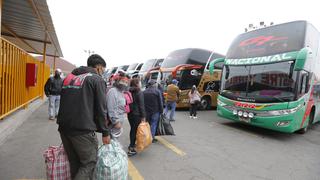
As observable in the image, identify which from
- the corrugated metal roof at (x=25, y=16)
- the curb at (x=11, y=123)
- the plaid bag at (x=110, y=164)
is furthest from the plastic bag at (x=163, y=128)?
the corrugated metal roof at (x=25, y=16)

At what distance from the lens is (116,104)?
3.38 meters

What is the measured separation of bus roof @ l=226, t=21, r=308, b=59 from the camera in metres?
6.07

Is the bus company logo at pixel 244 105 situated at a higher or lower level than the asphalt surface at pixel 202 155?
higher

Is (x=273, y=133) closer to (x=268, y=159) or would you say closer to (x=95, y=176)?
(x=268, y=159)

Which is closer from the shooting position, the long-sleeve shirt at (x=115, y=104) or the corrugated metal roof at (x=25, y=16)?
the long-sleeve shirt at (x=115, y=104)

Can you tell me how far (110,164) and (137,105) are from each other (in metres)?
1.84

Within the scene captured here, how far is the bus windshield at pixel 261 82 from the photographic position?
19.4 ft

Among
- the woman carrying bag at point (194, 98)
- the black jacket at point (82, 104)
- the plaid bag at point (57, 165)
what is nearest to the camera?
the black jacket at point (82, 104)

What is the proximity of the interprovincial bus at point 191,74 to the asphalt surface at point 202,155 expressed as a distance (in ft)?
14.1

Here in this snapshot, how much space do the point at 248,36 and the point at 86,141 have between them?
22.5ft

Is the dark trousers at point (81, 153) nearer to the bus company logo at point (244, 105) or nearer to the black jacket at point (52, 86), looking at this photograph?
the black jacket at point (52, 86)

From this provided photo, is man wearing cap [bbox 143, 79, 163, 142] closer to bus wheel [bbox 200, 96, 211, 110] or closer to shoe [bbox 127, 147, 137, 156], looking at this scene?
shoe [bbox 127, 147, 137, 156]

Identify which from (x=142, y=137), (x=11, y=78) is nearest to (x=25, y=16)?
(x=11, y=78)

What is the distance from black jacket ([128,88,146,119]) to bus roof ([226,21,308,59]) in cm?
448
